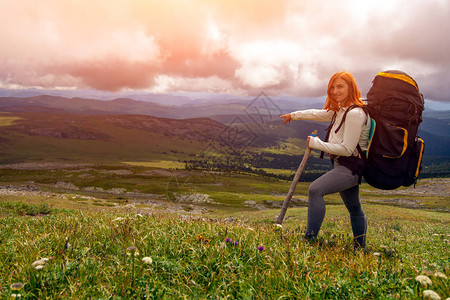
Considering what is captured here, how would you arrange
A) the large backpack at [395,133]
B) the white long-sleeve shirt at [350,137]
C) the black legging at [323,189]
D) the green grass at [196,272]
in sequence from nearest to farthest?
the green grass at [196,272] → the large backpack at [395,133] → the white long-sleeve shirt at [350,137] → the black legging at [323,189]

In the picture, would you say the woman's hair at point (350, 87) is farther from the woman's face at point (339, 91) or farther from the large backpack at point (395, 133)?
the large backpack at point (395, 133)

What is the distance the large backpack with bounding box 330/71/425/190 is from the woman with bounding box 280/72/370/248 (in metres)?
0.27

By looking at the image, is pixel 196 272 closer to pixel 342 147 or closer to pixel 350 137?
pixel 342 147

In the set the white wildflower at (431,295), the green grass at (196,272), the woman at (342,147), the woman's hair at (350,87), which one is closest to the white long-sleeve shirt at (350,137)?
the woman at (342,147)

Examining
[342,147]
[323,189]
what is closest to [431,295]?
[323,189]

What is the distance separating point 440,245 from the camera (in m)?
7.90

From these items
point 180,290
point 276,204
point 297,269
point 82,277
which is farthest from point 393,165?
point 276,204

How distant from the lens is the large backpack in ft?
18.7

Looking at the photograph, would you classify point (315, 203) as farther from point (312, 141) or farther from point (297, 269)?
point (297, 269)

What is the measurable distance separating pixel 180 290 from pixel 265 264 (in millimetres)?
1469

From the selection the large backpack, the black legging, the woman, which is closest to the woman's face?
the woman

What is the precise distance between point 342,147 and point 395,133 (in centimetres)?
108

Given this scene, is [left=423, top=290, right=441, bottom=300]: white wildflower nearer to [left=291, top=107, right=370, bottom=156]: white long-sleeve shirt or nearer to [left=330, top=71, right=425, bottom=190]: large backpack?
[left=330, top=71, right=425, bottom=190]: large backpack

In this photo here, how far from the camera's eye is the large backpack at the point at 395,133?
18.7ft
